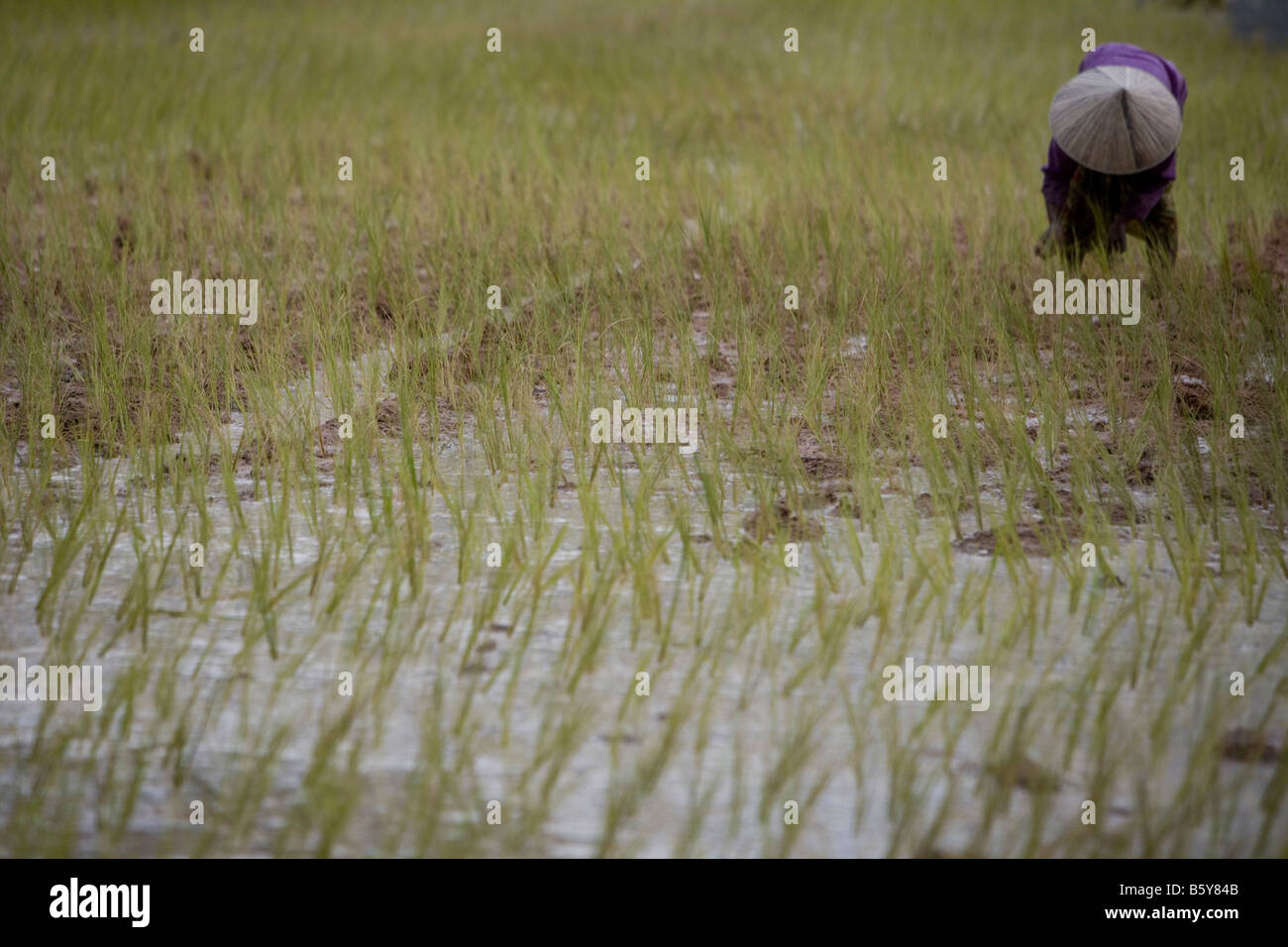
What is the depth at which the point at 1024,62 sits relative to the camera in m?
9.97

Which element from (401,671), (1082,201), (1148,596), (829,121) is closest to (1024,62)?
(829,121)

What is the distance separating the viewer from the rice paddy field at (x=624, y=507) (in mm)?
2156

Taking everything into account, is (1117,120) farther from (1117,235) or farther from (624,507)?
(624,507)

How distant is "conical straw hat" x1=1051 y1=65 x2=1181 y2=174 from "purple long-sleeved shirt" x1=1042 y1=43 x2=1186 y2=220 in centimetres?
14

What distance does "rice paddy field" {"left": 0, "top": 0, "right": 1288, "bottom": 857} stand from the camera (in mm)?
2156

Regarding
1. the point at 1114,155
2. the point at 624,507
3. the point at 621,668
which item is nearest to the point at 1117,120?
the point at 1114,155

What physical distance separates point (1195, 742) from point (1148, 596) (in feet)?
1.78

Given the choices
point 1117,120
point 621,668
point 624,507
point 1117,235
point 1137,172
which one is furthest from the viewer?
point 1117,235

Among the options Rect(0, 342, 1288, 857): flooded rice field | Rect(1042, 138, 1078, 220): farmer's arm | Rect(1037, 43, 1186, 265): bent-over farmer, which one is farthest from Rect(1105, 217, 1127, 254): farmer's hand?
Rect(0, 342, 1288, 857): flooded rice field

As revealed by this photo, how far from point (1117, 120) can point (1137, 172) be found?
300mm

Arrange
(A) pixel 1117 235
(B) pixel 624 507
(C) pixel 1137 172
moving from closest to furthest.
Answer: (B) pixel 624 507
(C) pixel 1137 172
(A) pixel 1117 235

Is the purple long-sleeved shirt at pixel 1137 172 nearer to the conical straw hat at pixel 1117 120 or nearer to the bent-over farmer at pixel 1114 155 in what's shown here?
the bent-over farmer at pixel 1114 155

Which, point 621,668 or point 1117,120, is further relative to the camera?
point 1117,120

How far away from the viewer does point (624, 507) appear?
10.00 feet
